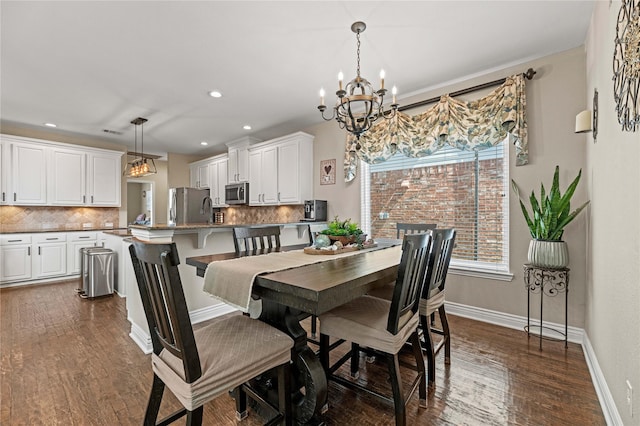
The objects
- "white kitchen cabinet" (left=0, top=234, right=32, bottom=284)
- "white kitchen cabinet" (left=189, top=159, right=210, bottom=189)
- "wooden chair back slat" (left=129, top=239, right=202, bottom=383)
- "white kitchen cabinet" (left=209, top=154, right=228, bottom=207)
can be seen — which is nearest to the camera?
"wooden chair back slat" (left=129, top=239, right=202, bottom=383)

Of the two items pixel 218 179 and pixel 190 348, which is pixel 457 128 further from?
pixel 218 179

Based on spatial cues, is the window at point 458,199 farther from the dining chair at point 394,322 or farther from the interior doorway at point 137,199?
the interior doorway at point 137,199

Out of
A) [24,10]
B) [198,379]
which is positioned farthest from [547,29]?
[24,10]

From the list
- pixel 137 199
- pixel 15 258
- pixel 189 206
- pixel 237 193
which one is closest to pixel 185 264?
pixel 237 193

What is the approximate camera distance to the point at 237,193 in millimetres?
5609

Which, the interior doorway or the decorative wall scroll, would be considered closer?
the decorative wall scroll

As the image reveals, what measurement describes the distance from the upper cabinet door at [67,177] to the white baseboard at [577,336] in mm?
6619

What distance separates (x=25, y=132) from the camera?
508cm

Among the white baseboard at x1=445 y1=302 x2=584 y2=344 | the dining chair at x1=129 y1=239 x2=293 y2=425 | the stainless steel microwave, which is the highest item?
the stainless steel microwave

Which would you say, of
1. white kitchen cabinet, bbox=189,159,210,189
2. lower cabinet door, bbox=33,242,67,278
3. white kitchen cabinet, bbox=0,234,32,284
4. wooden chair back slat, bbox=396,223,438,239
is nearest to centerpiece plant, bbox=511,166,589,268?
wooden chair back slat, bbox=396,223,438,239

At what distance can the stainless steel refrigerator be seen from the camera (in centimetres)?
554

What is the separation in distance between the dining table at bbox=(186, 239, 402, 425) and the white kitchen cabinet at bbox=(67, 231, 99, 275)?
4.90m

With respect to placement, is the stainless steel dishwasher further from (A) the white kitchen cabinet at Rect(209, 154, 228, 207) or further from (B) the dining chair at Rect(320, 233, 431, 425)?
(B) the dining chair at Rect(320, 233, 431, 425)

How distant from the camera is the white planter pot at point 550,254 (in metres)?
2.38
